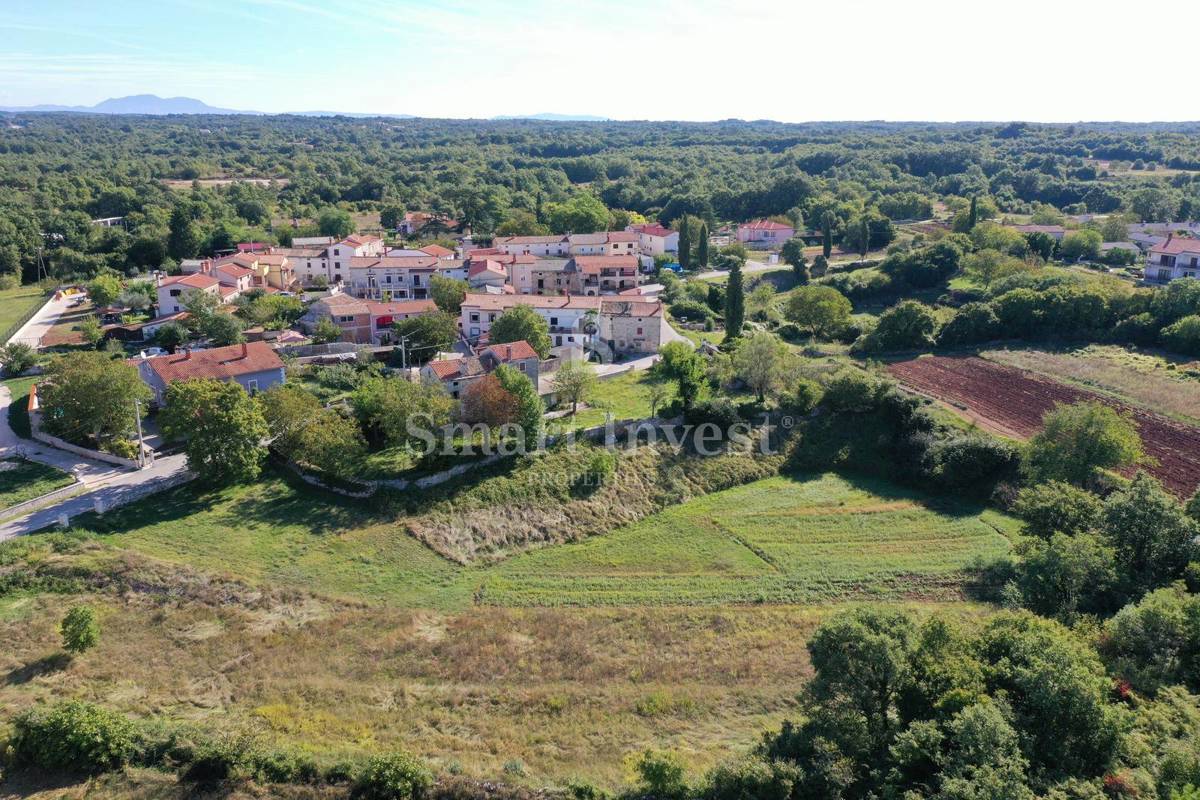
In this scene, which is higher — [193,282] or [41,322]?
[193,282]

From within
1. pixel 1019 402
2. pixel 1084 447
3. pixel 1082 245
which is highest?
pixel 1082 245

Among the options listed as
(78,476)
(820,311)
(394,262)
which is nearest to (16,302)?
(394,262)

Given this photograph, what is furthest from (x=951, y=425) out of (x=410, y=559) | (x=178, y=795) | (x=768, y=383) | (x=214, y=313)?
(x=214, y=313)

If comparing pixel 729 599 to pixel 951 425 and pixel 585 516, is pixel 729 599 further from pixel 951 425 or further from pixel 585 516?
pixel 951 425

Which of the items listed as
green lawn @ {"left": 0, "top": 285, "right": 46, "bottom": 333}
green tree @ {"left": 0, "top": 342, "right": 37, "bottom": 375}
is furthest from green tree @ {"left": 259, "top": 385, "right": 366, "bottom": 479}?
green lawn @ {"left": 0, "top": 285, "right": 46, "bottom": 333}

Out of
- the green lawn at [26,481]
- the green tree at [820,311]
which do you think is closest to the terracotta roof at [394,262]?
the green tree at [820,311]

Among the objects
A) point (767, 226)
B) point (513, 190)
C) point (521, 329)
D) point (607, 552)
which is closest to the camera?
point (607, 552)

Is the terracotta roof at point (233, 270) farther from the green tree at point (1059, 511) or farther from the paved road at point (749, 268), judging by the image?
the green tree at point (1059, 511)

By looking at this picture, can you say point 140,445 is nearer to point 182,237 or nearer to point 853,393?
point 853,393
